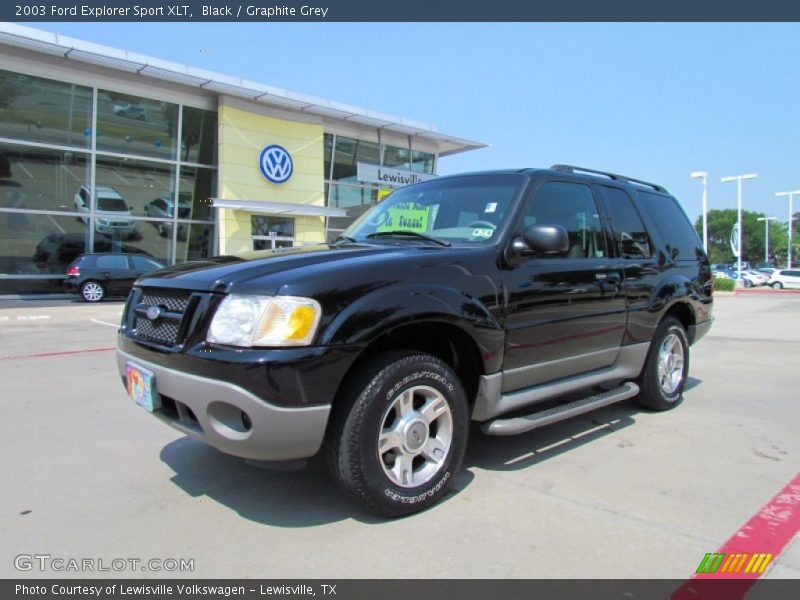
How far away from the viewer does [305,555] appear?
2.51 m

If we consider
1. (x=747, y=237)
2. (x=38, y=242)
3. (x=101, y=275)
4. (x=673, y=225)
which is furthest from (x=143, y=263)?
(x=747, y=237)

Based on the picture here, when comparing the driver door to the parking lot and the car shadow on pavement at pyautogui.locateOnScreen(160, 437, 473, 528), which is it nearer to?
the parking lot

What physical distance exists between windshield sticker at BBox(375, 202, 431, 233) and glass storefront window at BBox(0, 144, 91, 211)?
18.2 m

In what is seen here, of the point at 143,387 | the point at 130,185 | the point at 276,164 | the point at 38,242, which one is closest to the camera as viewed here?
the point at 143,387

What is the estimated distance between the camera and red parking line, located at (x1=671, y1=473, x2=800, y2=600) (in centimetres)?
226

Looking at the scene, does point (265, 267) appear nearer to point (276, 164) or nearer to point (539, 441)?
point (539, 441)

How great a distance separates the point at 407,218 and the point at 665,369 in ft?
8.72

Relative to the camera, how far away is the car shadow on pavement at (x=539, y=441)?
3680 mm

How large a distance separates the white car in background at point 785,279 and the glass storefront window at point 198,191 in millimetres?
39829

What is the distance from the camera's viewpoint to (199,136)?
21094 mm

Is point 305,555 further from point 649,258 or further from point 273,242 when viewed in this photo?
point 273,242

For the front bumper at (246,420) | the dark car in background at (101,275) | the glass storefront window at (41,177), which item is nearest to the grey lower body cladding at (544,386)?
the front bumper at (246,420)
